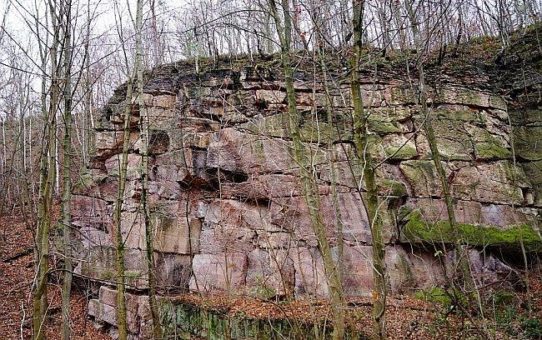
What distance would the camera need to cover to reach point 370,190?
2.87 meters

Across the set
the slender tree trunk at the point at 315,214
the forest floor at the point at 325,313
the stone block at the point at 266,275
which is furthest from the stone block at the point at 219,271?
the slender tree trunk at the point at 315,214

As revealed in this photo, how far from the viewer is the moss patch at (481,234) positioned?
9.79 m

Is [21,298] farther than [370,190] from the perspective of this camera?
Yes

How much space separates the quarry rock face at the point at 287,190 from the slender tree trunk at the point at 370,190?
6411mm

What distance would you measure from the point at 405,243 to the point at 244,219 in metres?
4.28

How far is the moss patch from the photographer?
979 centimetres

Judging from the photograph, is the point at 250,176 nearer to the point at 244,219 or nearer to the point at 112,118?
the point at 244,219

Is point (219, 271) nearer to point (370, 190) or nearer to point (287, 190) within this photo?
point (287, 190)

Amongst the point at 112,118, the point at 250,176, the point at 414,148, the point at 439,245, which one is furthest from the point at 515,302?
the point at 112,118

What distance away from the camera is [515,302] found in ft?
28.9

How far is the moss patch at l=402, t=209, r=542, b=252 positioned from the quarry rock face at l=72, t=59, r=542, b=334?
0.03 meters

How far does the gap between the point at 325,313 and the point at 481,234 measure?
15.1 ft

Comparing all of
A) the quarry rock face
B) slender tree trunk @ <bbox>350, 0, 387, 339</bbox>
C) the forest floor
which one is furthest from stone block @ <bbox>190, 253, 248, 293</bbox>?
slender tree trunk @ <bbox>350, 0, 387, 339</bbox>

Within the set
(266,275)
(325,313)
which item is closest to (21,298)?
(266,275)
